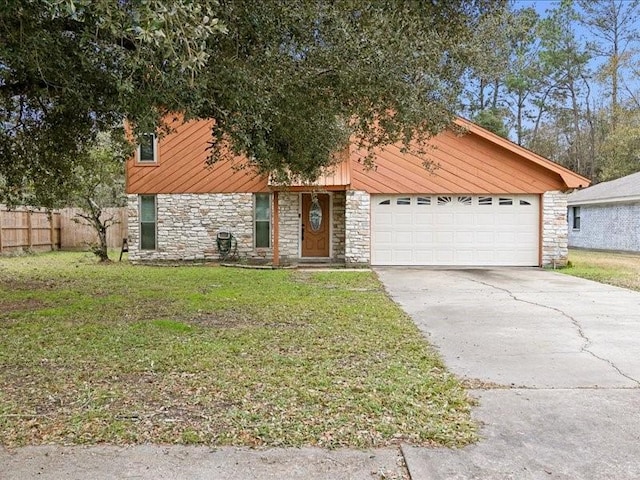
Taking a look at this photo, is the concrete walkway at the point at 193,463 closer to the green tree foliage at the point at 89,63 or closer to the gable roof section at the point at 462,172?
Answer: the green tree foliage at the point at 89,63

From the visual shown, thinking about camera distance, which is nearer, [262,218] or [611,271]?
[611,271]

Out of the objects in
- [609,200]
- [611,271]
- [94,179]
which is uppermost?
[94,179]

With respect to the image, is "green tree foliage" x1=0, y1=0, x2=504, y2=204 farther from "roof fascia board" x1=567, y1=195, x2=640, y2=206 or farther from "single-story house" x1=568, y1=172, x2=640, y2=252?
"single-story house" x1=568, y1=172, x2=640, y2=252

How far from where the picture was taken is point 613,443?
10.3 ft

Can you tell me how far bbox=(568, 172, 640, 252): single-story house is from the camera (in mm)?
19375

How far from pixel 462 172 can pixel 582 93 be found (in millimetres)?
22021

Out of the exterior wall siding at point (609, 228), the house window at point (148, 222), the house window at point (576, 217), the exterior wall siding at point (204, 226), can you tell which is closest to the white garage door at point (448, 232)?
the exterior wall siding at point (204, 226)

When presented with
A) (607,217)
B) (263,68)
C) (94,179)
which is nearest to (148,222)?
(94,179)

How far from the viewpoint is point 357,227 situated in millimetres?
14109

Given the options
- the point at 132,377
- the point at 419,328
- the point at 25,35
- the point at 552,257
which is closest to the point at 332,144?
the point at 419,328

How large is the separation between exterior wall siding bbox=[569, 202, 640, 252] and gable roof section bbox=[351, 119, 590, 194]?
24.7 ft

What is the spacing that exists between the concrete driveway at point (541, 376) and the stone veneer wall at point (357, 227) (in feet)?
14.6

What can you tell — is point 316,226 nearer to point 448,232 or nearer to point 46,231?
point 448,232

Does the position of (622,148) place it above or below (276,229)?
above
